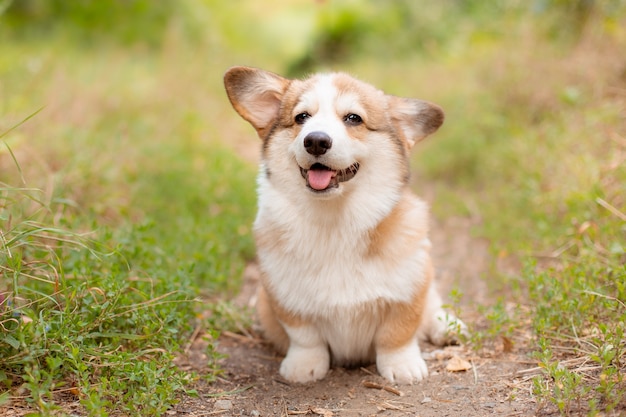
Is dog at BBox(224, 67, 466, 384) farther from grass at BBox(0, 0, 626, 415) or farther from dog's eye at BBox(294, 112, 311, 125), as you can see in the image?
grass at BBox(0, 0, 626, 415)

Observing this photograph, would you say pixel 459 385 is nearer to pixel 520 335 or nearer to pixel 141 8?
pixel 520 335

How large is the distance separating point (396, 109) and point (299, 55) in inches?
333

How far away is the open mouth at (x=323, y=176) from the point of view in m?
2.92

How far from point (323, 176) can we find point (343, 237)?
0.33 metres

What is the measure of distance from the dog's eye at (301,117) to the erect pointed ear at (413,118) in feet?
1.56

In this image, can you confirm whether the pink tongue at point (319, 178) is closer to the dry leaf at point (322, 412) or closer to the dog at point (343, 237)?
the dog at point (343, 237)

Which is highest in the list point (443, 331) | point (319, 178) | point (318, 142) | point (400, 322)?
point (318, 142)

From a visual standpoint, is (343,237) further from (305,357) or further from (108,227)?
(108,227)

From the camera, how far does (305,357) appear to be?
319cm

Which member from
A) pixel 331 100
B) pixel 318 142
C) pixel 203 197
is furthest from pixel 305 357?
pixel 203 197

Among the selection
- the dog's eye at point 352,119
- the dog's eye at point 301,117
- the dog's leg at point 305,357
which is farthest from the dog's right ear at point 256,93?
the dog's leg at point 305,357

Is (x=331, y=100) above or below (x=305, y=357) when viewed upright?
above

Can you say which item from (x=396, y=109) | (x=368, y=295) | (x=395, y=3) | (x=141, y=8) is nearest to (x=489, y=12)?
(x=395, y=3)

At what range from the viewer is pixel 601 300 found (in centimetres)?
305
